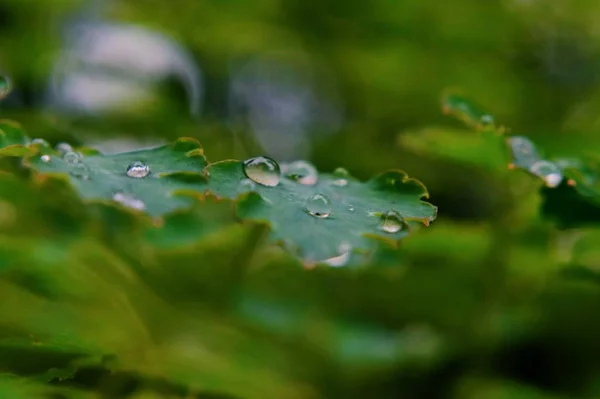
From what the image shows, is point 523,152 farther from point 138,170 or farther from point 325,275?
point 325,275

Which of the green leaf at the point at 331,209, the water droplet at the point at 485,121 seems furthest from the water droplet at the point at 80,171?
the water droplet at the point at 485,121

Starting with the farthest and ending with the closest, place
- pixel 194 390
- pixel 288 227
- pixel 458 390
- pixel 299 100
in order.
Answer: pixel 299 100
pixel 458 390
pixel 194 390
pixel 288 227

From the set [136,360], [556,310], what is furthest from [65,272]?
[556,310]

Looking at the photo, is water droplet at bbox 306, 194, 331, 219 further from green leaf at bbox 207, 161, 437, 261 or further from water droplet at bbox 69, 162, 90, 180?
water droplet at bbox 69, 162, 90, 180

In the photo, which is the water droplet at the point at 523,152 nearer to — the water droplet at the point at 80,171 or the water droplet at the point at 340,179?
the water droplet at the point at 340,179

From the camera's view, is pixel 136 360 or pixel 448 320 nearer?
pixel 136 360

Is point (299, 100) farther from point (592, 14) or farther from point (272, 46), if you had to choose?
point (592, 14)

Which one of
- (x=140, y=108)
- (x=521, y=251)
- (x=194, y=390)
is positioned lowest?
(x=194, y=390)

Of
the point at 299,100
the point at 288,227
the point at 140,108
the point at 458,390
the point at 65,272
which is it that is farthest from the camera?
the point at 299,100

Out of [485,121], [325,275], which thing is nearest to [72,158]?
[485,121]
